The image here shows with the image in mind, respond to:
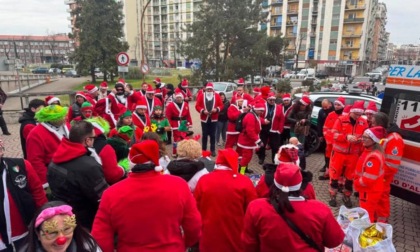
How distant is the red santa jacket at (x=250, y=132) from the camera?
6.36 meters

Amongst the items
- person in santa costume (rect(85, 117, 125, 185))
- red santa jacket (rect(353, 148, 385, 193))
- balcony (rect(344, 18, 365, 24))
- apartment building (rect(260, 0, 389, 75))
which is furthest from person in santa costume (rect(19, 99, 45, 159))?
balcony (rect(344, 18, 365, 24))

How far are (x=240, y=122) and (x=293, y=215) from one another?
447 centimetres

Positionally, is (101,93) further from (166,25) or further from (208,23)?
(166,25)

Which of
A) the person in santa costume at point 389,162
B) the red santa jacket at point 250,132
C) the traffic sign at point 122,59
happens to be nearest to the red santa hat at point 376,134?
the person in santa costume at point 389,162

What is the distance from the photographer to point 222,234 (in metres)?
2.92

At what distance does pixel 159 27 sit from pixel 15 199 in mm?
94815

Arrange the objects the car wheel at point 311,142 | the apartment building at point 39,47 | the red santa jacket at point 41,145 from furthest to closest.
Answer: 1. the apartment building at point 39,47
2. the car wheel at point 311,142
3. the red santa jacket at point 41,145

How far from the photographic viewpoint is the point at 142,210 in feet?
6.89

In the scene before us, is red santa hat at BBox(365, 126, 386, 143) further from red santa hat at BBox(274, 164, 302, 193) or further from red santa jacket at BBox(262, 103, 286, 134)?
red santa jacket at BBox(262, 103, 286, 134)

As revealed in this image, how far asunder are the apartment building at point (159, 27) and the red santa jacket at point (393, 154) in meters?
79.3

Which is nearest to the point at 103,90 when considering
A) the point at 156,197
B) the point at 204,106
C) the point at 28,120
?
the point at 204,106

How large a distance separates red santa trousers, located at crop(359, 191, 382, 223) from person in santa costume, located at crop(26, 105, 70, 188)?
4312 millimetres

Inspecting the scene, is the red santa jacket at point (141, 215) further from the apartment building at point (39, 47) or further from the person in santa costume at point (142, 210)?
the apartment building at point (39, 47)

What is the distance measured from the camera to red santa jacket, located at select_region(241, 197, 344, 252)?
2127 mm
